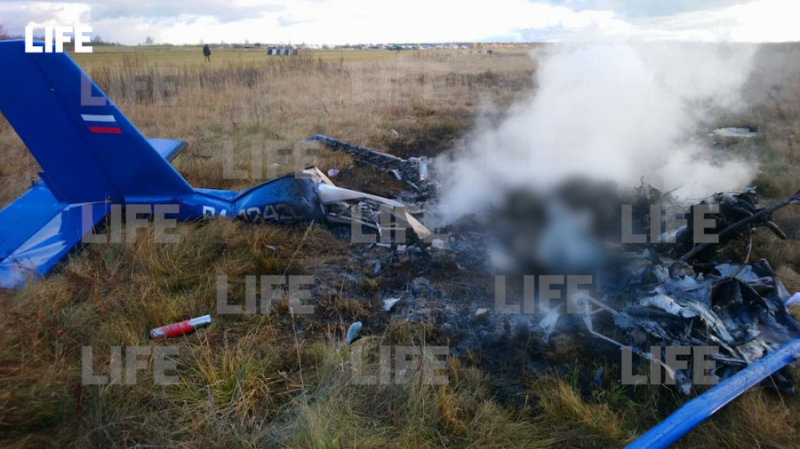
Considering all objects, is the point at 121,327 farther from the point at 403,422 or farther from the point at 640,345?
the point at 640,345

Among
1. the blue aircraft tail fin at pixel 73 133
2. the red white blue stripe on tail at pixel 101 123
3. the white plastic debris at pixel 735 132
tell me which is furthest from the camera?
the white plastic debris at pixel 735 132

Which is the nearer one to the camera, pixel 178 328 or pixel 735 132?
pixel 178 328

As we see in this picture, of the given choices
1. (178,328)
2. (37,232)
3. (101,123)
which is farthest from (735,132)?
(37,232)

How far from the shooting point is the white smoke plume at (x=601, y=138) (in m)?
6.20

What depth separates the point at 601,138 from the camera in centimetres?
677

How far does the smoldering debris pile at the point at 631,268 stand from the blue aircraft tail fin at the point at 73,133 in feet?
8.45

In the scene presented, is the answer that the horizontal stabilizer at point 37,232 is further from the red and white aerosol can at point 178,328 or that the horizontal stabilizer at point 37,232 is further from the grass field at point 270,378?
the red and white aerosol can at point 178,328

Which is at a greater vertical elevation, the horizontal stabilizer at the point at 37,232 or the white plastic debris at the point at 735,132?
the white plastic debris at the point at 735,132

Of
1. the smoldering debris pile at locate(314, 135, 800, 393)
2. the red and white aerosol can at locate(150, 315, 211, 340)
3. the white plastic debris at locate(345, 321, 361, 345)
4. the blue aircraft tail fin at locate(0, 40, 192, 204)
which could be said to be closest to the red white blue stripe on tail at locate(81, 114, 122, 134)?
the blue aircraft tail fin at locate(0, 40, 192, 204)

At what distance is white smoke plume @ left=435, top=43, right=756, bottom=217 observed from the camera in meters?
6.20

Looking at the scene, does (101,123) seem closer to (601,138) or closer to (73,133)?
(73,133)

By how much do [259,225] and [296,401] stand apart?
2.72 metres

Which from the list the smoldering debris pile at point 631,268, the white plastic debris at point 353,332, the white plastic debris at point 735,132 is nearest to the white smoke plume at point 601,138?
the smoldering debris pile at point 631,268

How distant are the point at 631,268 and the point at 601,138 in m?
3.31
